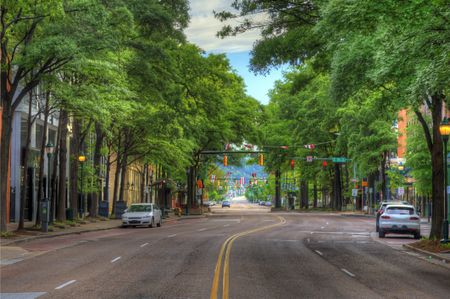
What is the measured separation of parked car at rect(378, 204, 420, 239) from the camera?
109 feet

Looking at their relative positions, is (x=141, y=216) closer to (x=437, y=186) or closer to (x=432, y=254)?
(x=437, y=186)

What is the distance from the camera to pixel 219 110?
125ft

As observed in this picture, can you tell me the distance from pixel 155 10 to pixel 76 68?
4991 mm

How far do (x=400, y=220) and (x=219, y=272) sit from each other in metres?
19.1

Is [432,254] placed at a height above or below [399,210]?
below

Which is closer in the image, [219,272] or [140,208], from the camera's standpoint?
[219,272]

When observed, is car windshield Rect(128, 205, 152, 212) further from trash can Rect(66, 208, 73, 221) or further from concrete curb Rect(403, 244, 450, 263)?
concrete curb Rect(403, 244, 450, 263)

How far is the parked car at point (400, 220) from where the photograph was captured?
1305 inches

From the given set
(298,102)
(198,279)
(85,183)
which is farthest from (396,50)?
(298,102)

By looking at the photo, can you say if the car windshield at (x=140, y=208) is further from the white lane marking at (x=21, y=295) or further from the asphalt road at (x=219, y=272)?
the white lane marking at (x=21, y=295)

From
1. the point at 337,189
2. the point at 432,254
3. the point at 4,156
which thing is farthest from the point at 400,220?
the point at 337,189

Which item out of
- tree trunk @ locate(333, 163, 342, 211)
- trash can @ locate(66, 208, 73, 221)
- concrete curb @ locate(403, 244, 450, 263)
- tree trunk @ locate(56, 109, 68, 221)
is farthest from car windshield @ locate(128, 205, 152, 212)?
tree trunk @ locate(333, 163, 342, 211)

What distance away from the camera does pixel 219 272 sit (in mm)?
16438

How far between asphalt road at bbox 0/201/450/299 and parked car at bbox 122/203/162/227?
16.1 m
